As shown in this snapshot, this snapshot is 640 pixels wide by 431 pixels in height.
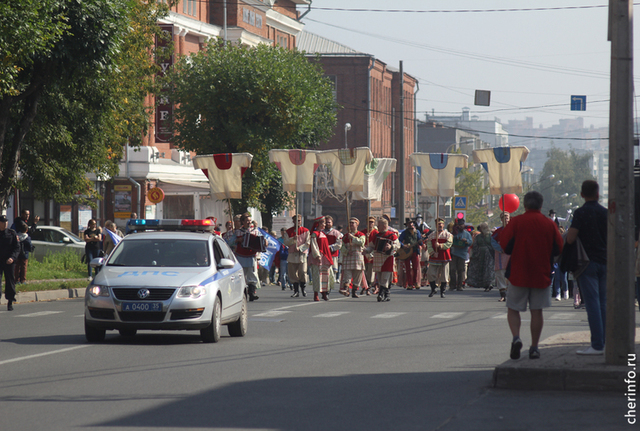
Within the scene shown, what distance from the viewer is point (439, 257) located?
981 inches

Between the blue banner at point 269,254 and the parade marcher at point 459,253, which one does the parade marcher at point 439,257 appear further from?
the blue banner at point 269,254

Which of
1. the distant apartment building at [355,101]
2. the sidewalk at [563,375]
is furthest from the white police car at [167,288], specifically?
the distant apartment building at [355,101]

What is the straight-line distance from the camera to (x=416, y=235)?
26.6 meters

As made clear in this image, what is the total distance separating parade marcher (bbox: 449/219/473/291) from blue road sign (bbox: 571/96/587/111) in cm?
1409

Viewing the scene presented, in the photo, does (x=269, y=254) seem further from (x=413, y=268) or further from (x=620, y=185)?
(x=620, y=185)

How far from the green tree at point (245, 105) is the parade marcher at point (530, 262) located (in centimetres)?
3189

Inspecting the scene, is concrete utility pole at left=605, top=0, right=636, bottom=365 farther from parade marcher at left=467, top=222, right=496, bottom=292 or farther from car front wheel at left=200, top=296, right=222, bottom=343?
parade marcher at left=467, top=222, right=496, bottom=292

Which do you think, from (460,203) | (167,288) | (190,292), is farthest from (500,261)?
(460,203)

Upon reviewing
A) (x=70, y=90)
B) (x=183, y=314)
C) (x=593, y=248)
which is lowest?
(x=183, y=314)

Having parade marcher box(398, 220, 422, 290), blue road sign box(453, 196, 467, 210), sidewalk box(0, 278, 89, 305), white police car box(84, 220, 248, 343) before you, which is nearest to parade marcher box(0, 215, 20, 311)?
sidewalk box(0, 278, 89, 305)

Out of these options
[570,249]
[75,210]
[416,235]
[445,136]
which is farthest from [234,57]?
[445,136]

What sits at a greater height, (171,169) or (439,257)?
(171,169)

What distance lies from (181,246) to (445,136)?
4360 inches

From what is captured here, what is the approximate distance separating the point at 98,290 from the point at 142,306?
0.63 m
